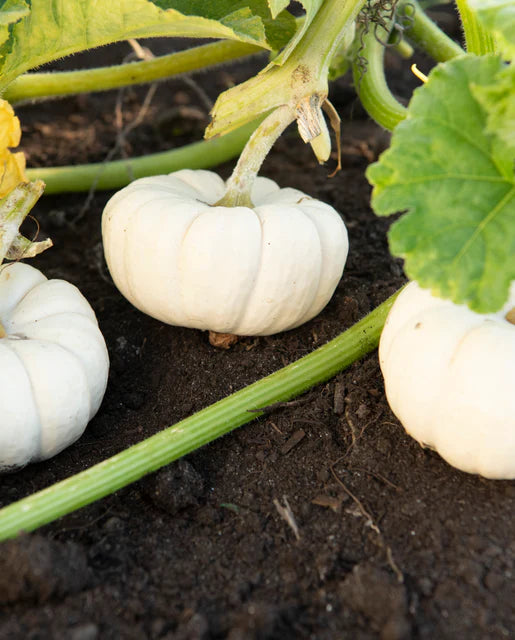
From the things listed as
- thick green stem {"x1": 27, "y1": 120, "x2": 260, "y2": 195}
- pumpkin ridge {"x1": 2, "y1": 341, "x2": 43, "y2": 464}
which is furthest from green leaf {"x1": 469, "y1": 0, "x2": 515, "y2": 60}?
thick green stem {"x1": 27, "y1": 120, "x2": 260, "y2": 195}

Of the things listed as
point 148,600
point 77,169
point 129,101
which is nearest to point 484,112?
point 148,600

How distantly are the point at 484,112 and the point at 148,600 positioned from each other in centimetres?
110

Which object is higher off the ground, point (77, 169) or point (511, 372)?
point (511, 372)

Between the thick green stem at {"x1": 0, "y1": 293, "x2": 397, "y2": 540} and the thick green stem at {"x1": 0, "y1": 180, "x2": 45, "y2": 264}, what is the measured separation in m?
0.63

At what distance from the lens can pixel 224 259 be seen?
194 centimetres

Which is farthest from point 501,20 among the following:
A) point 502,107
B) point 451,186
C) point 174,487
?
point 174,487


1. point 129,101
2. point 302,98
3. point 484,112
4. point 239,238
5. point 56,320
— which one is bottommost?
Answer: point 129,101

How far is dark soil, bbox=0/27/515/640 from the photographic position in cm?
139

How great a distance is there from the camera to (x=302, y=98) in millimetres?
2043

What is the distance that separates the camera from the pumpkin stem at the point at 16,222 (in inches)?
75.4

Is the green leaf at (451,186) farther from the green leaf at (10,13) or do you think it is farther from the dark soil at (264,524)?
the green leaf at (10,13)

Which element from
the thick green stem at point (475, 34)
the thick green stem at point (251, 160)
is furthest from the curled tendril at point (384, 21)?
the thick green stem at point (251, 160)

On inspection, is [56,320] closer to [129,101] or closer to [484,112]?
[484,112]

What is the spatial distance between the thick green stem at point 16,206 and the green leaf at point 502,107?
1085 mm
